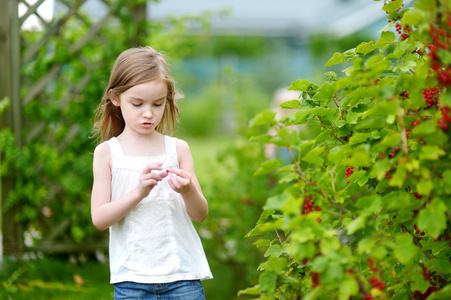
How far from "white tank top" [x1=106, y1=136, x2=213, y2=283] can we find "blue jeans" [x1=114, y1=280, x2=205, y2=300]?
0.03 m

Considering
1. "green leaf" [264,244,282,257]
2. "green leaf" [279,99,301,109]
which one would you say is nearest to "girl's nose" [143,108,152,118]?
Result: "green leaf" [279,99,301,109]

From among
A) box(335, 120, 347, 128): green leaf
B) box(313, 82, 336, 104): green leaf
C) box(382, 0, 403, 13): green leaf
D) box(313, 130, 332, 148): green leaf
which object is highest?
box(382, 0, 403, 13): green leaf

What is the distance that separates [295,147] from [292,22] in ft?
84.9

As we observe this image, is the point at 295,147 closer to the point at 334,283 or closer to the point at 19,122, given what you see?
the point at 334,283

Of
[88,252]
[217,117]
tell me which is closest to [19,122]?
[88,252]

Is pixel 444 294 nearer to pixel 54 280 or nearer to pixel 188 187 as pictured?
pixel 188 187

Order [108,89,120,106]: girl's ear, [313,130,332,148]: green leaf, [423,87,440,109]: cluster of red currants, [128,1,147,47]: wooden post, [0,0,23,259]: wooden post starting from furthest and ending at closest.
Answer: [128,1,147,47]: wooden post
[0,0,23,259]: wooden post
[108,89,120,106]: girl's ear
[313,130,332,148]: green leaf
[423,87,440,109]: cluster of red currants

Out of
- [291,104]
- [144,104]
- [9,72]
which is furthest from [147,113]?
[9,72]

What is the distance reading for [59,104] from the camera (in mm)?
3951

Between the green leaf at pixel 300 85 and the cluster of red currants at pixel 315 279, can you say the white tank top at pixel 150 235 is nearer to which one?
the green leaf at pixel 300 85

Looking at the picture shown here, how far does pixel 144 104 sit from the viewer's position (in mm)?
1877

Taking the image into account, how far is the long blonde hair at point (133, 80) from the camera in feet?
6.31

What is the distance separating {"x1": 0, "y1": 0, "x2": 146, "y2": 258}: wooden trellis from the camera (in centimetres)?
380

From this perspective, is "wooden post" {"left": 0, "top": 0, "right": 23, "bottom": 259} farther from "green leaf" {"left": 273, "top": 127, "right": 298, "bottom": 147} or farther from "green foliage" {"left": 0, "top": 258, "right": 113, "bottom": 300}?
"green leaf" {"left": 273, "top": 127, "right": 298, "bottom": 147}
